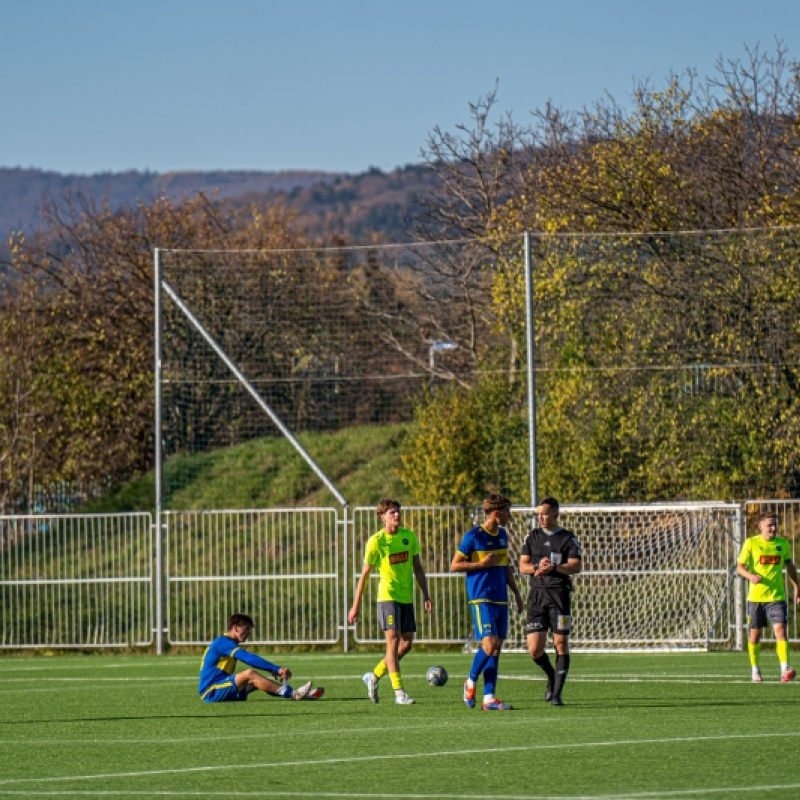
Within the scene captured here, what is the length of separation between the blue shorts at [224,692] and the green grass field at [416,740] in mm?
173

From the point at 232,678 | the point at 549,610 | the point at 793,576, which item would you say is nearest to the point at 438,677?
the point at 232,678

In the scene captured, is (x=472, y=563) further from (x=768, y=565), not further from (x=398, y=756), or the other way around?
(x=768, y=565)

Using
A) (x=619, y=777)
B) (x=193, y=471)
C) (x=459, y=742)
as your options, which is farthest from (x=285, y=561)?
(x=619, y=777)

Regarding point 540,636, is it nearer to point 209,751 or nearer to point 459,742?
point 459,742

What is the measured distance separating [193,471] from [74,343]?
14.4m

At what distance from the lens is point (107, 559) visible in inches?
1077

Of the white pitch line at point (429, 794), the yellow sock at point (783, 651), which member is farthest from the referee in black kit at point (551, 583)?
the white pitch line at point (429, 794)

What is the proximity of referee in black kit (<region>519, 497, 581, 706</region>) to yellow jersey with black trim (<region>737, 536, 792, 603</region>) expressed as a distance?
3684mm

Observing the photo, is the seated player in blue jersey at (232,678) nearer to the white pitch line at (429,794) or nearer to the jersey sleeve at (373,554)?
the jersey sleeve at (373,554)

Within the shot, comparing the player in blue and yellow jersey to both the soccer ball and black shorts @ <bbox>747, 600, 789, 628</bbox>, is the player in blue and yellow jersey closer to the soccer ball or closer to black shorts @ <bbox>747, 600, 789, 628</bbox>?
the soccer ball

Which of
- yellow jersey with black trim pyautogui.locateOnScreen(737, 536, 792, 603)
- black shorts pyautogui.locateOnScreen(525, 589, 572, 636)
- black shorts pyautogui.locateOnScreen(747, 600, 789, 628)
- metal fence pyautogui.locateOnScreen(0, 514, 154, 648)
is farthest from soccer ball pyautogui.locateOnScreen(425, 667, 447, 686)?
metal fence pyautogui.locateOnScreen(0, 514, 154, 648)

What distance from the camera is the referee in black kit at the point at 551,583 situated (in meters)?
15.1

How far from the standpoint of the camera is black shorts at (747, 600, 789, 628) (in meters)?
18.1

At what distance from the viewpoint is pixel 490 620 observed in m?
15.2
